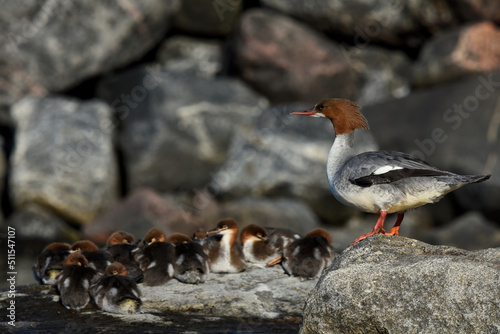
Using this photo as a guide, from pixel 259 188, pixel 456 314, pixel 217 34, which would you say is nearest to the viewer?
pixel 456 314

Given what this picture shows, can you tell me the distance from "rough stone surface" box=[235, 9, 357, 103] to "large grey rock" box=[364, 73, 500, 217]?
56.4 inches

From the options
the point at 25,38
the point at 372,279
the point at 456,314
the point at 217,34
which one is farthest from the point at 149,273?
the point at 217,34

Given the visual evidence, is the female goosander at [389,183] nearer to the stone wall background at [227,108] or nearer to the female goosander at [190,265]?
the female goosander at [190,265]

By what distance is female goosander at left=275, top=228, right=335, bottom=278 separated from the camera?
6.66m

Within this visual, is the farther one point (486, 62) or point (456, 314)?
point (486, 62)

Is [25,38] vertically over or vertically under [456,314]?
under

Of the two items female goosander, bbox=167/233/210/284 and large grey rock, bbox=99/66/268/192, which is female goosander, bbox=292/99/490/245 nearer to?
female goosander, bbox=167/233/210/284

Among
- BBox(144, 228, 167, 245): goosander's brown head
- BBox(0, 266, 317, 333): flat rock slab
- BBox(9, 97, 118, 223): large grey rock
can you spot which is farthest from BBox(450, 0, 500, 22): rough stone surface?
BBox(144, 228, 167, 245): goosander's brown head

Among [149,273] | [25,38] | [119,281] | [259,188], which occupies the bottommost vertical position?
[259,188]

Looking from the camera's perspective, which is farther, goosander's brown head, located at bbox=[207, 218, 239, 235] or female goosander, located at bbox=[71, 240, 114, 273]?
goosander's brown head, located at bbox=[207, 218, 239, 235]

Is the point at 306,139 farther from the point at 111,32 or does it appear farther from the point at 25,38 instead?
the point at 25,38

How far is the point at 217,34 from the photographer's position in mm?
17797

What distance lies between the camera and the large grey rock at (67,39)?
52.2 ft

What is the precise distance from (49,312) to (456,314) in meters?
3.05
